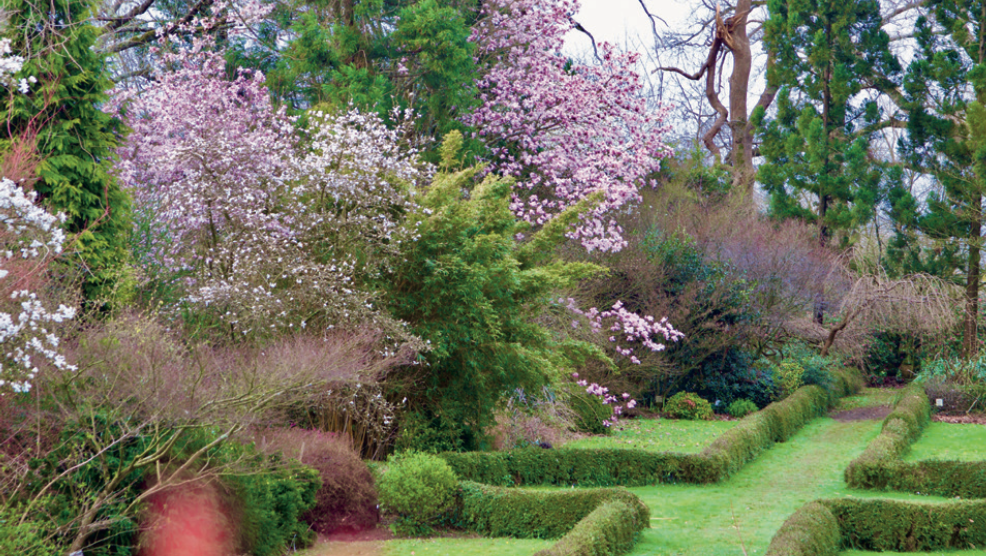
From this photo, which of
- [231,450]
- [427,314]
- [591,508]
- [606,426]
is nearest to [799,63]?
[606,426]

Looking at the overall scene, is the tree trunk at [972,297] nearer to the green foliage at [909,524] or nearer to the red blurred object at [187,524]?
the green foliage at [909,524]

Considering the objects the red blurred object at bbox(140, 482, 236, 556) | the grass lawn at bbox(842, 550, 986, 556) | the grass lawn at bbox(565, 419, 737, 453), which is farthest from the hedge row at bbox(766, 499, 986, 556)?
the red blurred object at bbox(140, 482, 236, 556)

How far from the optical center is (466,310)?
1075 cm

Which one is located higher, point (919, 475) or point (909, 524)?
point (919, 475)

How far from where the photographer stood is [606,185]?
638 inches

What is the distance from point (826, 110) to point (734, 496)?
16829mm

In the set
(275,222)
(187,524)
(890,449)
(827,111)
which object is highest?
(827,111)

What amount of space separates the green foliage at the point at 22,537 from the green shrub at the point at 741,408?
1445cm

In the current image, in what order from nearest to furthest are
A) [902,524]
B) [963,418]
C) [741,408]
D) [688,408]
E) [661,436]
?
[902,524] → [661,436] → [963,418] → [688,408] → [741,408]

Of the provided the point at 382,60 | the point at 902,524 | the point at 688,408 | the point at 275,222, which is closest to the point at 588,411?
the point at 688,408

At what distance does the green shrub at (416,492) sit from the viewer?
28.5 ft

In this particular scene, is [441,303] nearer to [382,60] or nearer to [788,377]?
[382,60]

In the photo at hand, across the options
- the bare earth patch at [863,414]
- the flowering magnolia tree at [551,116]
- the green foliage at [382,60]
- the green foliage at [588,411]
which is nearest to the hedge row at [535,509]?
the green foliage at [588,411]

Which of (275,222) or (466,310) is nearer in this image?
(275,222)
